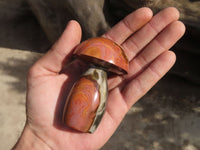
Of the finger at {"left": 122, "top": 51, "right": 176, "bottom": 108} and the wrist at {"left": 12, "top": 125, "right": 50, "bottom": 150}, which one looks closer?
the wrist at {"left": 12, "top": 125, "right": 50, "bottom": 150}

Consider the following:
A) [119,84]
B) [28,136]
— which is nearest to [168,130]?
[119,84]

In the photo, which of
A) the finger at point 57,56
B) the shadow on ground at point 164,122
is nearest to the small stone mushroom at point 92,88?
the finger at point 57,56

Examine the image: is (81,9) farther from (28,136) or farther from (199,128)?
(199,128)

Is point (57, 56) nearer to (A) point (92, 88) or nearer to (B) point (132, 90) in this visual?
(A) point (92, 88)

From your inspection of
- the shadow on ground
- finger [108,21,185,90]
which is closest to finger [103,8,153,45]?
finger [108,21,185,90]

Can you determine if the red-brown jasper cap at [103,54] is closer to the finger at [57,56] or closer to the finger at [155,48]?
the finger at [57,56]

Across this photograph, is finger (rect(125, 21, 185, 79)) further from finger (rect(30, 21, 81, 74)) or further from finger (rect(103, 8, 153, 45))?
finger (rect(30, 21, 81, 74))

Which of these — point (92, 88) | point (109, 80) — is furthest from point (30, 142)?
point (109, 80)
